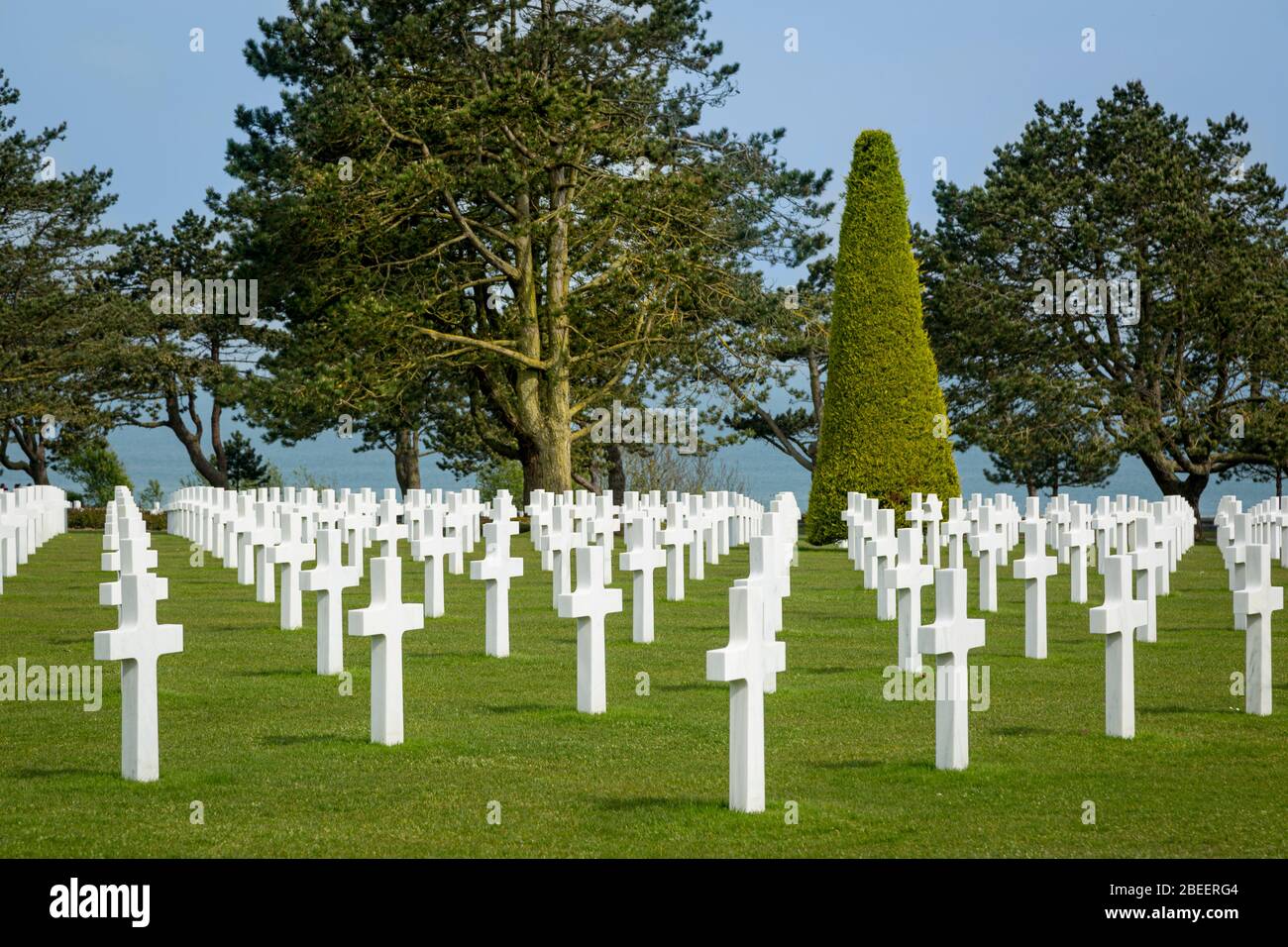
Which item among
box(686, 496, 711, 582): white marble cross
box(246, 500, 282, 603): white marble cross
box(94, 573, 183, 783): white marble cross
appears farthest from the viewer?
box(686, 496, 711, 582): white marble cross

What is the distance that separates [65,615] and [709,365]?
22.1m

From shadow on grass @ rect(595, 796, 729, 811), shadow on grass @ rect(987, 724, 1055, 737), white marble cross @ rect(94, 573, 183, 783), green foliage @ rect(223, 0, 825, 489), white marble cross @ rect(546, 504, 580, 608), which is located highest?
green foliage @ rect(223, 0, 825, 489)

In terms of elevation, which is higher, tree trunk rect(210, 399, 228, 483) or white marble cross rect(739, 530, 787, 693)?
tree trunk rect(210, 399, 228, 483)

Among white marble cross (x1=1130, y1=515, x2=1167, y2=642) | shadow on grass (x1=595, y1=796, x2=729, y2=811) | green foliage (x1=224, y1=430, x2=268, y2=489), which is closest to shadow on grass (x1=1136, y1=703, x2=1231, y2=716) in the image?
white marble cross (x1=1130, y1=515, x2=1167, y2=642)

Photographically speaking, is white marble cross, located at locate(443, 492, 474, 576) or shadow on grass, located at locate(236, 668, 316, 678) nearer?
shadow on grass, located at locate(236, 668, 316, 678)

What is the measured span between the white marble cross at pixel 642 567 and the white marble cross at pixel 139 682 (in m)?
5.21

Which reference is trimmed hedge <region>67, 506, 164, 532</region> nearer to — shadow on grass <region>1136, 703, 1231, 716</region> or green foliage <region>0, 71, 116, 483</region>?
green foliage <region>0, 71, 116, 483</region>

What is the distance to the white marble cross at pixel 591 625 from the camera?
9.46m

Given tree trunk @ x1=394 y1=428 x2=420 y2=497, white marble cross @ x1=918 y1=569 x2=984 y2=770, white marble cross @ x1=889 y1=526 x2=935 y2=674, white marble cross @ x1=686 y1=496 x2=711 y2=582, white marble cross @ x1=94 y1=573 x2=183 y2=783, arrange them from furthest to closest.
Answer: tree trunk @ x1=394 y1=428 x2=420 y2=497 → white marble cross @ x1=686 y1=496 x2=711 y2=582 → white marble cross @ x1=889 y1=526 x2=935 y2=674 → white marble cross @ x1=918 y1=569 x2=984 y2=770 → white marble cross @ x1=94 y1=573 x2=183 y2=783

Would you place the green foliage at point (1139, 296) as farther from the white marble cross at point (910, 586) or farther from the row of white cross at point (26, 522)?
the white marble cross at point (910, 586)

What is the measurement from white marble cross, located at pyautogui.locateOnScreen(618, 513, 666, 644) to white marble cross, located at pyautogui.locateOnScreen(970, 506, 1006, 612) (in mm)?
3223

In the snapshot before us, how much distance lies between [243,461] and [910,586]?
4676 cm

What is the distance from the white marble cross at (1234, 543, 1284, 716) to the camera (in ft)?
30.7

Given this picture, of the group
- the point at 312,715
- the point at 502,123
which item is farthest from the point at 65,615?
the point at 502,123
